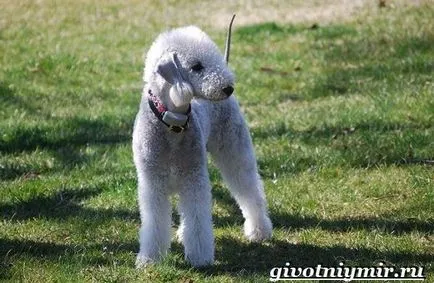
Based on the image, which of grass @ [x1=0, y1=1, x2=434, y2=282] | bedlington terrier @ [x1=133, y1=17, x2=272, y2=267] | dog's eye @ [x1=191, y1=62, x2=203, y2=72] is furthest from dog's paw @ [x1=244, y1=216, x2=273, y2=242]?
dog's eye @ [x1=191, y1=62, x2=203, y2=72]

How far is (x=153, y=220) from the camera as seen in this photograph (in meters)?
4.83

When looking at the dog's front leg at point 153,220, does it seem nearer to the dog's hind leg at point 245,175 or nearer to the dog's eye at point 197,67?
the dog's eye at point 197,67

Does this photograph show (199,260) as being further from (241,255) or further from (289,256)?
(289,256)

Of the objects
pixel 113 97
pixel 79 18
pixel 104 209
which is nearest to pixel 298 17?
pixel 79 18

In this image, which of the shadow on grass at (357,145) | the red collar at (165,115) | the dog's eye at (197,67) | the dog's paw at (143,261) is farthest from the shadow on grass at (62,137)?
the dog's eye at (197,67)

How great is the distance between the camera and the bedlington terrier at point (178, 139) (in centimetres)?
458

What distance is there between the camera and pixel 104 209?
606cm

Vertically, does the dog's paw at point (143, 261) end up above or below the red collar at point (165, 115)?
below

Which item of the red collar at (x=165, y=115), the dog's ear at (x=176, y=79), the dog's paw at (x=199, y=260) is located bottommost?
the dog's paw at (x=199, y=260)

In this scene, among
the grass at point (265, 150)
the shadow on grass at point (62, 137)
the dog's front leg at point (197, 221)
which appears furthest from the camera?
the shadow on grass at point (62, 137)

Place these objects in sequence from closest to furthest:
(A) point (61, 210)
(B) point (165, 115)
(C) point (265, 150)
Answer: (B) point (165, 115) → (A) point (61, 210) → (C) point (265, 150)

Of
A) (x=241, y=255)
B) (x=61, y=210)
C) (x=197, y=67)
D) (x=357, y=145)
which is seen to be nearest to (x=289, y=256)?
(x=241, y=255)

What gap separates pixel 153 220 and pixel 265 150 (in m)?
2.69

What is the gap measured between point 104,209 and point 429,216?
7.58 feet
